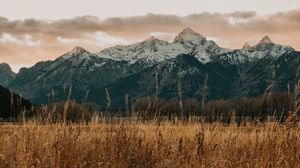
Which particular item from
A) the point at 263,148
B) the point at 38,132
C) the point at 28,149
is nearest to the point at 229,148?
the point at 263,148

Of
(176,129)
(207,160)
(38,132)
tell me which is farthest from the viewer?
(176,129)

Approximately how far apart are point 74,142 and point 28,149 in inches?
28.5

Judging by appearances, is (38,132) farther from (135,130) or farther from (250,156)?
(250,156)

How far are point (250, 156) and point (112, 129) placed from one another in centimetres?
272

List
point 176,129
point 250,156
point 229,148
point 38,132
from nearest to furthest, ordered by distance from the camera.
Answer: point 250,156
point 229,148
point 38,132
point 176,129

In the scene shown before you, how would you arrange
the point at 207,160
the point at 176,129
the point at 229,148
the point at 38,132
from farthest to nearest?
the point at 176,129
the point at 38,132
the point at 229,148
the point at 207,160

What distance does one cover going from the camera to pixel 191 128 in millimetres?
12062

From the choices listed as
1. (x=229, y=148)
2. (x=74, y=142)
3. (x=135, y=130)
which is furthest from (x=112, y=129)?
(x=229, y=148)

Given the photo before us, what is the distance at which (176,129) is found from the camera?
525 inches

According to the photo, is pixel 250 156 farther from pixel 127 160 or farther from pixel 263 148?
pixel 127 160

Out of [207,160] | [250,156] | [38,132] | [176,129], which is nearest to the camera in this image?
[207,160]

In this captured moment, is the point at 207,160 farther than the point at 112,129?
No

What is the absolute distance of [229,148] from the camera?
362 inches

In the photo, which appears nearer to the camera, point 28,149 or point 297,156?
point 297,156
